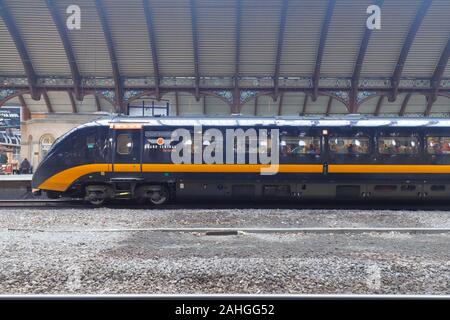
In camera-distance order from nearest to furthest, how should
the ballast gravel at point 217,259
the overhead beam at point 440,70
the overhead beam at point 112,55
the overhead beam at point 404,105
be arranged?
the ballast gravel at point 217,259 < the overhead beam at point 112,55 < the overhead beam at point 440,70 < the overhead beam at point 404,105

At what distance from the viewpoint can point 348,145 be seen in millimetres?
11508

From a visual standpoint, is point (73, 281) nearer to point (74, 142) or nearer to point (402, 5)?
point (74, 142)

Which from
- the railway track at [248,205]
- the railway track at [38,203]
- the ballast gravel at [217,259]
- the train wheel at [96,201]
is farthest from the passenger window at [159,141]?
the ballast gravel at [217,259]

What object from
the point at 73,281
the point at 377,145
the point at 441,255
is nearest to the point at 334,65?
the point at 377,145

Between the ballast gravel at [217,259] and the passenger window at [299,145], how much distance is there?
10.5 feet

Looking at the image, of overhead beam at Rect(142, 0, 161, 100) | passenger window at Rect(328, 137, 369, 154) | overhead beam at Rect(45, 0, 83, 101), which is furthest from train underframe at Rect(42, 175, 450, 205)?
overhead beam at Rect(45, 0, 83, 101)

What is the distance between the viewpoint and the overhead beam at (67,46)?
2130cm

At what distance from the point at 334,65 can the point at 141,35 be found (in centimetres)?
1298

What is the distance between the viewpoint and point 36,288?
13.4 feet

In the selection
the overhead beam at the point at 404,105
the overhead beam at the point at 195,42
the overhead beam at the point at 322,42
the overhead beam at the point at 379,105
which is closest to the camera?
the overhead beam at the point at 322,42

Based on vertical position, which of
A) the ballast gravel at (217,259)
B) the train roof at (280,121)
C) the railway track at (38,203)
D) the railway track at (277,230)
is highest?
the train roof at (280,121)

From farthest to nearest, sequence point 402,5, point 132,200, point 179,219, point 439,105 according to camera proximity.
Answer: point 439,105
point 402,5
point 132,200
point 179,219

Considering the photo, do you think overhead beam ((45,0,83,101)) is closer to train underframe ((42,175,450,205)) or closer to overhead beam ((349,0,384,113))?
train underframe ((42,175,450,205))

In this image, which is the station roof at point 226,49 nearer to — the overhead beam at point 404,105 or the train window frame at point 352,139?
the overhead beam at point 404,105
